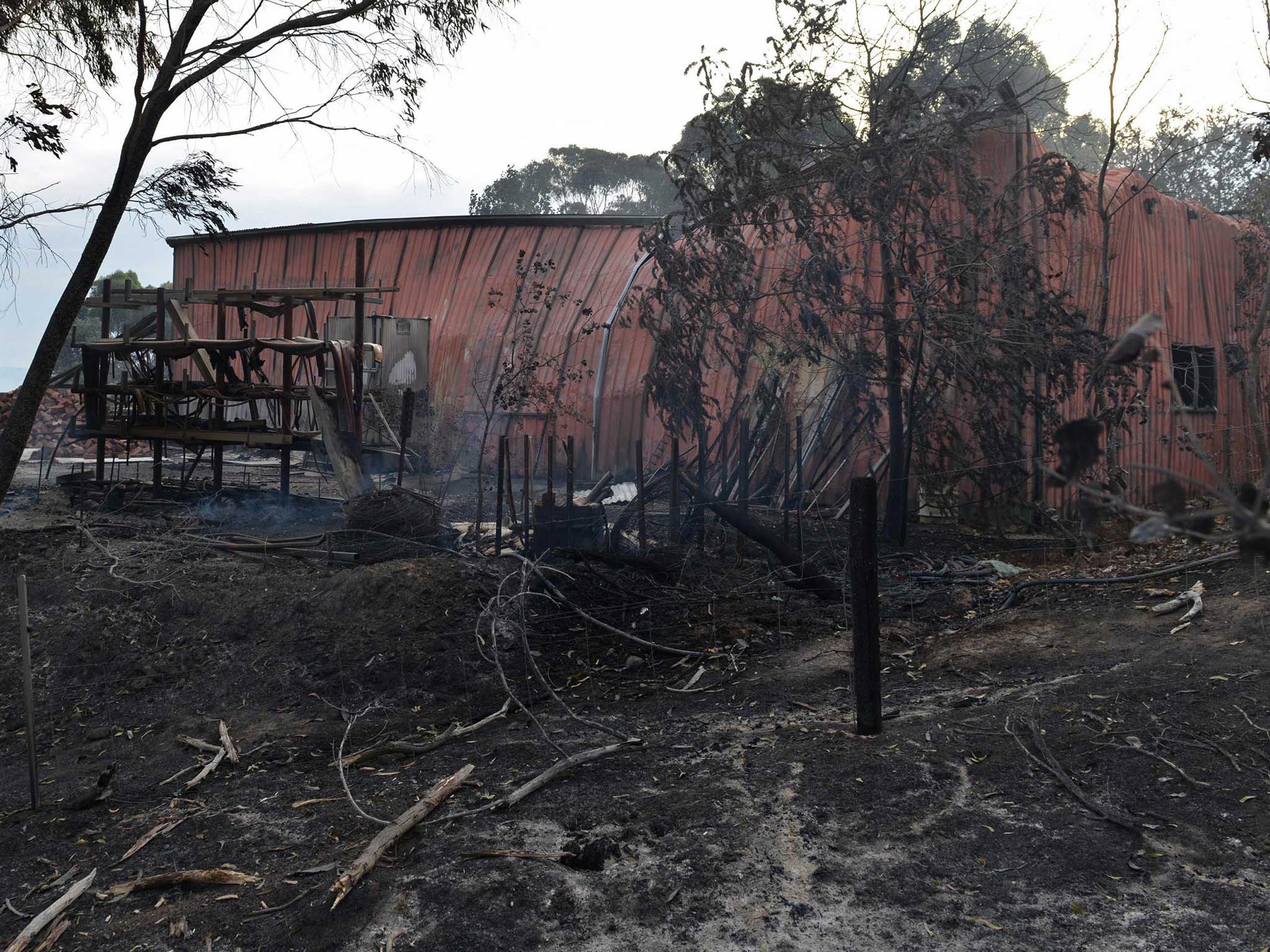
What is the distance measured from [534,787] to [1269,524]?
156 inches

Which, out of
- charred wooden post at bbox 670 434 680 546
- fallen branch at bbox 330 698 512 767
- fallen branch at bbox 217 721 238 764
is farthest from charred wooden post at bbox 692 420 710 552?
fallen branch at bbox 217 721 238 764

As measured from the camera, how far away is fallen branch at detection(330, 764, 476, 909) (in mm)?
3805

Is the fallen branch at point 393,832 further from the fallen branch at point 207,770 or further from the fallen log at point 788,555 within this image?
the fallen log at point 788,555

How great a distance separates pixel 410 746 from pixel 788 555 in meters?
3.54

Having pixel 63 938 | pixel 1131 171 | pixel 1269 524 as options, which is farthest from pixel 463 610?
pixel 1131 171

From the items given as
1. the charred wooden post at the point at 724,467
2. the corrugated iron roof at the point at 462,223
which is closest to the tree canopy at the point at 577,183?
the corrugated iron roof at the point at 462,223

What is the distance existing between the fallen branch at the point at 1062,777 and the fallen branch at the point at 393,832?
2754 millimetres

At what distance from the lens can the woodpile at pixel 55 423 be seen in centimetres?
2225

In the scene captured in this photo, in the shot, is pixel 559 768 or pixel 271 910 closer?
pixel 271 910

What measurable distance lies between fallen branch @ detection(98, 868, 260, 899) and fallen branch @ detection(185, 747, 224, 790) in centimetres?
116

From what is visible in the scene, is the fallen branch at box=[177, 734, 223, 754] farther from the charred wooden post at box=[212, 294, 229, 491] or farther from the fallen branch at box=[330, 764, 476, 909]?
the charred wooden post at box=[212, 294, 229, 491]

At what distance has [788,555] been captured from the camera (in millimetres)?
7820

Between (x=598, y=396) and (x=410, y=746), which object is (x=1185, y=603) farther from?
(x=598, y=396)

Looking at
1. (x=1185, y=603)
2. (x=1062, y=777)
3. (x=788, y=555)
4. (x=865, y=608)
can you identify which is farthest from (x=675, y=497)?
(x=1062, y=777)
